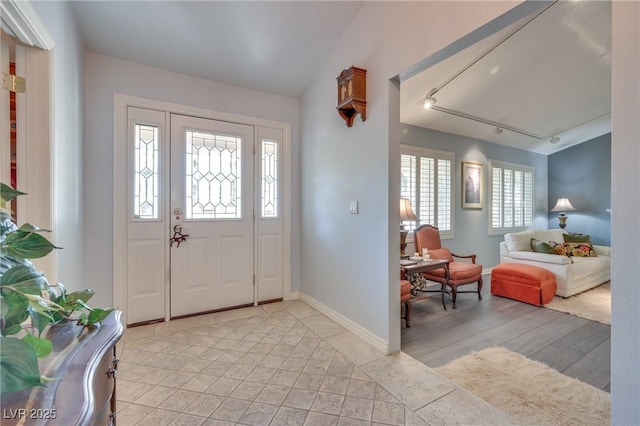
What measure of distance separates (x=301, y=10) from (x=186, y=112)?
151 cm

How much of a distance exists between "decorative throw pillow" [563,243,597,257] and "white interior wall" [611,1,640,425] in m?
4.16

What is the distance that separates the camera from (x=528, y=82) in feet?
11.7

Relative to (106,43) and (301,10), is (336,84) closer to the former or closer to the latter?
(301,10)

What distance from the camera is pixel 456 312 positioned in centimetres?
318

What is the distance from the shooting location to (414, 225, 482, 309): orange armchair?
3387mm

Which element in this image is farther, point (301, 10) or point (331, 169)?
point (331, 169)

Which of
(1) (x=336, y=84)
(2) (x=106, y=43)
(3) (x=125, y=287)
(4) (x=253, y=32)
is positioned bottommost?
(3) (x=125, y=287)

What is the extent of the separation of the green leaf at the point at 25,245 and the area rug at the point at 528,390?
2218 millimetres

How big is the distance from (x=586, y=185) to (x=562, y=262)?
128 inches

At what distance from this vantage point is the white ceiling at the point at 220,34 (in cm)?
228

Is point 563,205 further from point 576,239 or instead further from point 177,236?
point 177,236

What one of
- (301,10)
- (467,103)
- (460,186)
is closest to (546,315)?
(460,186)

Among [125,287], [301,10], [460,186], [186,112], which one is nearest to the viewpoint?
[301,10]

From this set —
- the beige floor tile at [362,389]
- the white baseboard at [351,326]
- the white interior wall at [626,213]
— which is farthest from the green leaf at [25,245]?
the white baseboard at [351,326]
